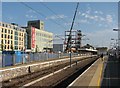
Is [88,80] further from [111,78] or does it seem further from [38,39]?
[38,39]

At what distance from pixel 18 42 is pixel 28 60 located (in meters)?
109

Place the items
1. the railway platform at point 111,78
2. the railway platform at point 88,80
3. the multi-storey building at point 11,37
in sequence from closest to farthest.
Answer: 1. the railway platform at point 111,78
2. the railway platform at point 88,80
3. the multi-storey building at point 11,37

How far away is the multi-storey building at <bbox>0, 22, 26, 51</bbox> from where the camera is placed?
142375 millimetres

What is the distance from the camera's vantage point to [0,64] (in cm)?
3544

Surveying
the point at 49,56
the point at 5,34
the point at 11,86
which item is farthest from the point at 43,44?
the point at 11,86

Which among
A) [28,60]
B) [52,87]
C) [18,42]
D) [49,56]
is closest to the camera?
[52,87]

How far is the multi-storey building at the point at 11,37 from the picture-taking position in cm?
14238

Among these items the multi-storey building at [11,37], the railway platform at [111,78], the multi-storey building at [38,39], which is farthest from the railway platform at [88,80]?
the multi-storey building at [38,39]

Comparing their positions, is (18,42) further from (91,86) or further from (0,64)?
(91,86)

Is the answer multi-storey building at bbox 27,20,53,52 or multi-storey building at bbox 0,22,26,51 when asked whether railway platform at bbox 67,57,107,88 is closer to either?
multi-storey building at bbox 0,22,26,51

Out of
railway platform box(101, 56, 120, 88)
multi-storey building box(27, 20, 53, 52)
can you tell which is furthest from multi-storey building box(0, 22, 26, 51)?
railway platform box(101, 56, 120, 88)

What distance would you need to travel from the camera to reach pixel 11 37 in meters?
151

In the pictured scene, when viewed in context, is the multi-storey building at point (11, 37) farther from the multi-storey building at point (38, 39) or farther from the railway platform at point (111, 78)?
the railway platform at point (111, 78)

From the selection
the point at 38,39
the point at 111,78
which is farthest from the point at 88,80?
the point at 38,39
